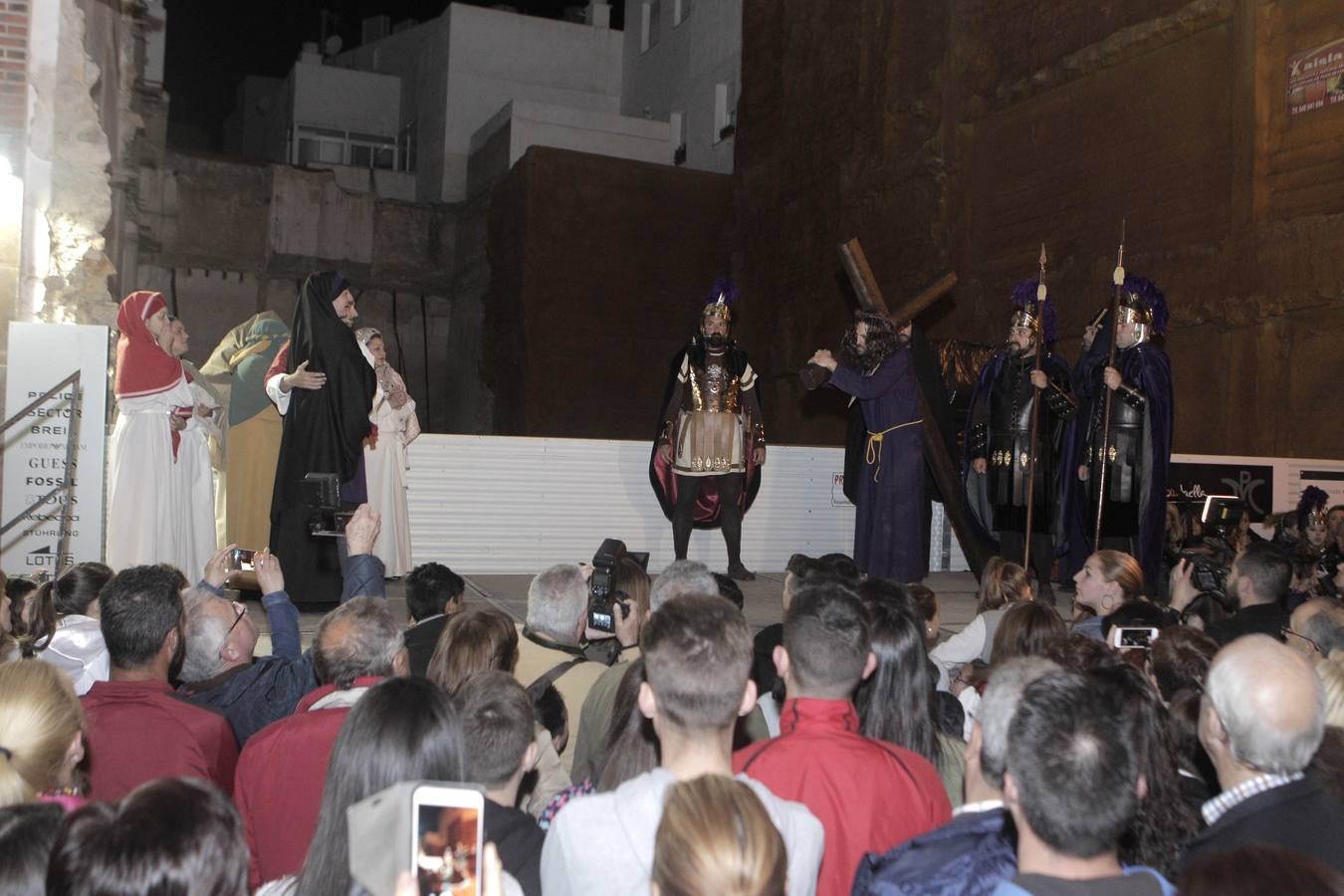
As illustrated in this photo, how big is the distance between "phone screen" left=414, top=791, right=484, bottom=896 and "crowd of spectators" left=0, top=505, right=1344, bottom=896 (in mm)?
53

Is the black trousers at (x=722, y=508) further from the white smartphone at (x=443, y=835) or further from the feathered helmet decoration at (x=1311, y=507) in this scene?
the white smartphone at (x=443, y=835)

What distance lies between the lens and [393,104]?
84.1 feet

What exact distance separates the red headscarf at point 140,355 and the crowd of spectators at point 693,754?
3303 mm

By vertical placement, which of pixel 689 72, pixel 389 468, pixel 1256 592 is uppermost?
pixel 689 72

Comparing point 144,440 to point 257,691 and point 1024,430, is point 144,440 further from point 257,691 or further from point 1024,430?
point 1024,430

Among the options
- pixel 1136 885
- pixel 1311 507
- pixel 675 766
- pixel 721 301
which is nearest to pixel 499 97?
pixel 721 301

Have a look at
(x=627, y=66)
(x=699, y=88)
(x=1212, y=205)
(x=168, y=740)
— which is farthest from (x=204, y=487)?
(x=627, y=66)

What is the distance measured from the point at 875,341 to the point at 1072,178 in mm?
5815

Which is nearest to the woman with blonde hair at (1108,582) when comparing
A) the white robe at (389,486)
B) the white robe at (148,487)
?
the white robe at (389,486)

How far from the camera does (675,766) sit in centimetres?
212

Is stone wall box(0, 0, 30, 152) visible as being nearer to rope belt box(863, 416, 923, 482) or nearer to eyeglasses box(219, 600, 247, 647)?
eyeglasses box(219, 600, 247, 647)

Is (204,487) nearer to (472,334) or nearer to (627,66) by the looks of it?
(472,334)

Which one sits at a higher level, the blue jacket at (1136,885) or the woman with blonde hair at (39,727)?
the woman with blonde hair at (39,727)

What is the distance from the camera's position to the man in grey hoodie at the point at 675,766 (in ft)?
6.21
